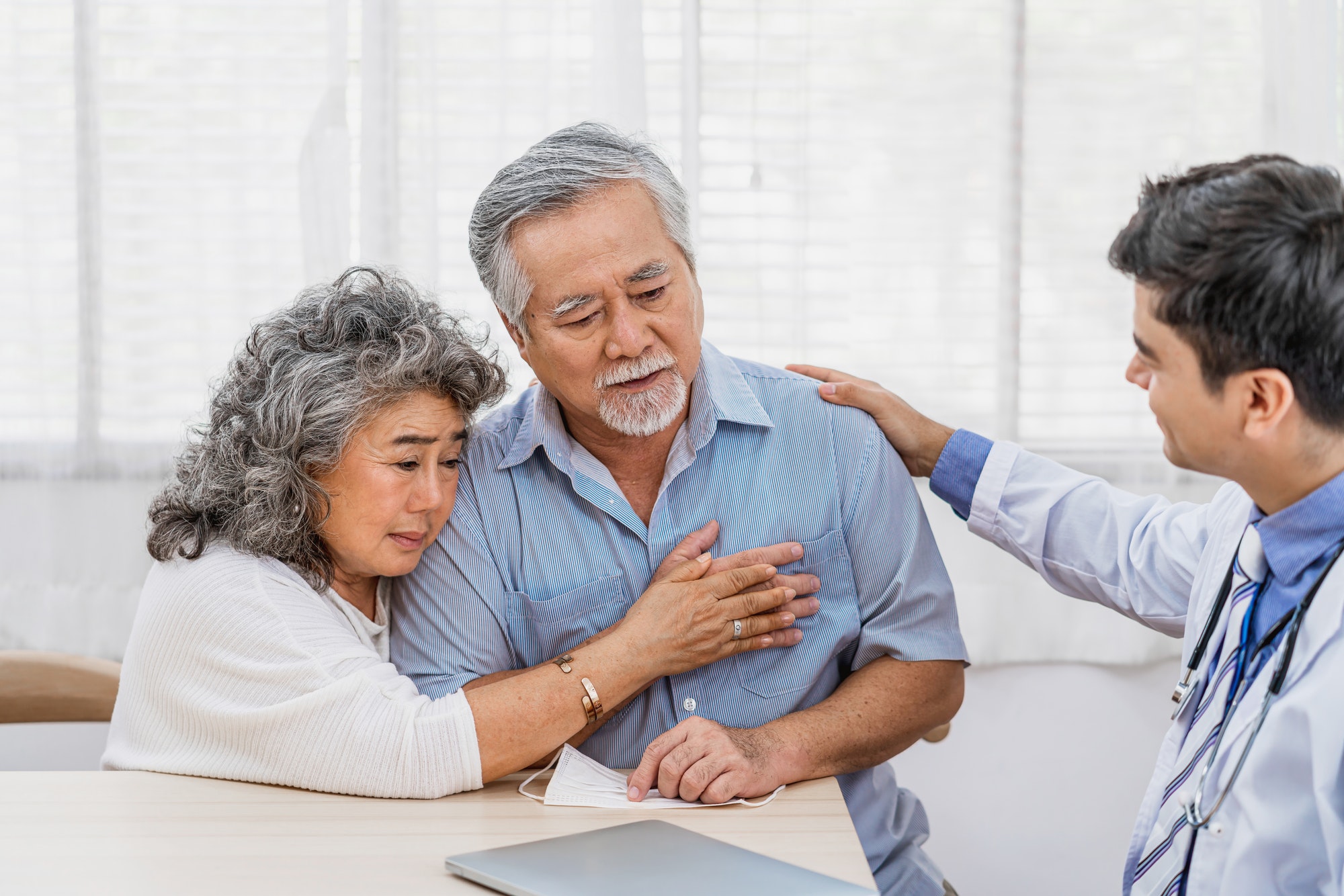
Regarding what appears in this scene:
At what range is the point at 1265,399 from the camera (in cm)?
107

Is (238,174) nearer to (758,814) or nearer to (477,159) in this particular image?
(477,159)

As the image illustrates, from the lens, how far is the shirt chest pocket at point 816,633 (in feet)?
5.34

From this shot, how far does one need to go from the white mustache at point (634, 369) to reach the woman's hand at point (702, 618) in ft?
0.91

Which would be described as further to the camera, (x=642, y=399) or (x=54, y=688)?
(x=54, y=688)

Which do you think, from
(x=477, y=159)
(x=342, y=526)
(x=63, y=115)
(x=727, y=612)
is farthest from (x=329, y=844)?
(x=63, y=115)

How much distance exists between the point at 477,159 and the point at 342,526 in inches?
46.2

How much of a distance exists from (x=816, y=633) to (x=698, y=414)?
376 millimetres

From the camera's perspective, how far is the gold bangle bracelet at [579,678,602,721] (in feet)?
4.70

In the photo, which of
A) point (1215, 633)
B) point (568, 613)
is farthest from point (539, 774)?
point (1215, 633)

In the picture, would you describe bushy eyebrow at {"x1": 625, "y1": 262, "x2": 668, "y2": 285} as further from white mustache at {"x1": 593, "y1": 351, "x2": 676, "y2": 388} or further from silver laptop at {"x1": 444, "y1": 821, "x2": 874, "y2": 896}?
silver laptop at {"x1": 444, "y1": 821, "x2": 874, "y2": 896}

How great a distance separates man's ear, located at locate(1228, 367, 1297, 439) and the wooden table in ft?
1.91

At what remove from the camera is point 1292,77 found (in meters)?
2.40

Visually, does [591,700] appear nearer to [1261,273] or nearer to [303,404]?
[303,404]

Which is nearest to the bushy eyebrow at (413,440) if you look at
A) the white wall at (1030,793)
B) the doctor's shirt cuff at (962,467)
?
the doctor's shirt cuff at (962,467)
